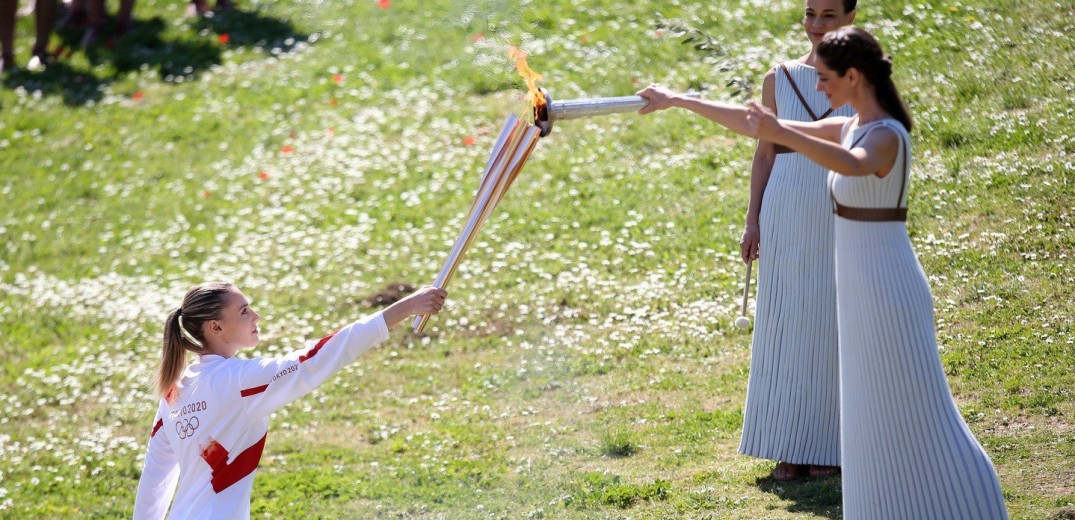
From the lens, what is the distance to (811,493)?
19.0 ft

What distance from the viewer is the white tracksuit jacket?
186 inches

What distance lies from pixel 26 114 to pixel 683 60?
366 inches

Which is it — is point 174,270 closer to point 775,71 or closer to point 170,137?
point 170,137

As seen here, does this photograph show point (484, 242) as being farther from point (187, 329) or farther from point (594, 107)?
point (594, 107)

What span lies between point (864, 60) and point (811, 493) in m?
2.60

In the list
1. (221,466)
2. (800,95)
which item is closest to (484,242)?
(800,95)

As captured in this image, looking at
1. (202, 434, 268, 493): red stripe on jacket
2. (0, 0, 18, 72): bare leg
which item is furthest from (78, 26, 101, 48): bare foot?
(202, 434, 268, 493): red stripe on jacket

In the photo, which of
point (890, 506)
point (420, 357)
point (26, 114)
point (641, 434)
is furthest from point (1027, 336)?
point (26, 114)

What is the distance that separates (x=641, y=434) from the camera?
23.9 feet

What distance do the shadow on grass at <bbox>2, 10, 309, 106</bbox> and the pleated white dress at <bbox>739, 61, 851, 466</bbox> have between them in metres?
11.3

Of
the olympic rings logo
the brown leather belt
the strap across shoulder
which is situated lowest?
the olympic rings logo

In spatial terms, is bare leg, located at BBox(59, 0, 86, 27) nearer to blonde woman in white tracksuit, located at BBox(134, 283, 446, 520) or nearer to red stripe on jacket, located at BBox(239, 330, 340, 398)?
blonde woman in white tracksuit, located at BBox(134, 283, 446, 520)

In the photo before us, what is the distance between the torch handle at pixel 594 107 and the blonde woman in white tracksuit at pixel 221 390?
960 millimetres

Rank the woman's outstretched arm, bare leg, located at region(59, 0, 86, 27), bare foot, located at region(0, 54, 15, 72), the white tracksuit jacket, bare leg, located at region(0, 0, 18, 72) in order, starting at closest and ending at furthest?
the woman's outstretched arm < the white tracksuit jacket < bare leg, located at region(0, 0, 18, 72) < bare foot, located at region(0, 54, 15, 72) < bare leg, located at region(59, 0, 86, 27)
